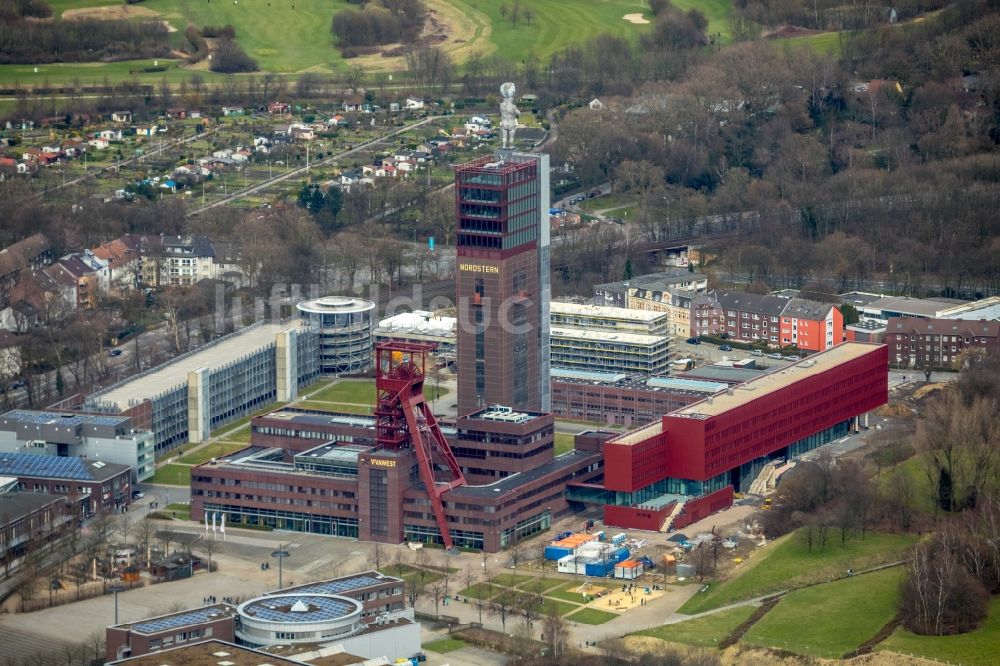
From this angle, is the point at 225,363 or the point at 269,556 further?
the point at 225,363

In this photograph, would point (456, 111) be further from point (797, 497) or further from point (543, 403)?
point (797, 497)

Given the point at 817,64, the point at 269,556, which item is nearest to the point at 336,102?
the point at 817,64

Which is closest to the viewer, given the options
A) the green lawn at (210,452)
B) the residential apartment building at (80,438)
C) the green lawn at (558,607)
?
the green lawn at (558,607)

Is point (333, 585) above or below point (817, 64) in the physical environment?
below

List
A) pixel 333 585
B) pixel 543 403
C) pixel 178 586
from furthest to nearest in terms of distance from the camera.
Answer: pixel 543 403
pixel 178 586
pixel 333 585

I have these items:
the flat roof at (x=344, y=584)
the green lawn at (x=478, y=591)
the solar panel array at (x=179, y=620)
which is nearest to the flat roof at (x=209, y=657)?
the solar panel array at (x=179, y=620)

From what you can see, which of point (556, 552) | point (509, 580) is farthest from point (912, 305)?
point (509, 580)

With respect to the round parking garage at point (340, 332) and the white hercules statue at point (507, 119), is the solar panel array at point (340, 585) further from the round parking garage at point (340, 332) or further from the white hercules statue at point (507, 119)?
the round parking garage at point (340, 332)
